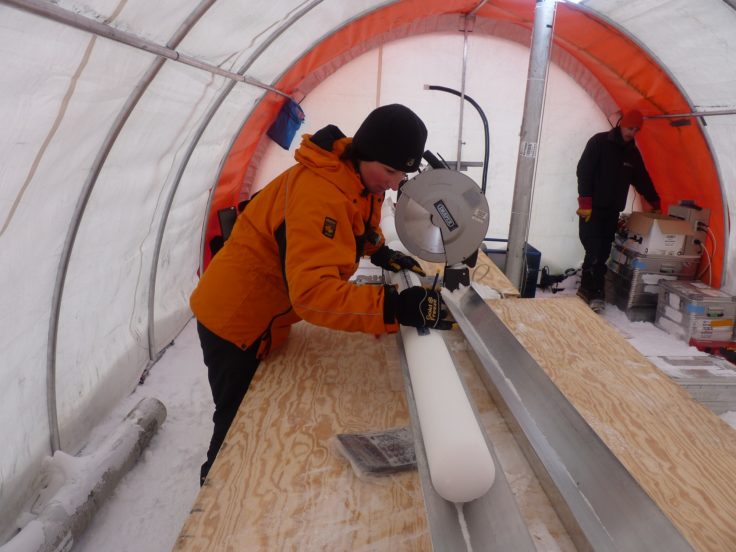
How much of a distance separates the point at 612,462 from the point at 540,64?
10.6 feet

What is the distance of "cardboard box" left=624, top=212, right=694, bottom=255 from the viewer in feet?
19.1

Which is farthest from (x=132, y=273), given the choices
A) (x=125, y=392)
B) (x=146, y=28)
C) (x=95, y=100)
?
(x=146, y=28)

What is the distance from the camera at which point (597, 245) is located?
630cm

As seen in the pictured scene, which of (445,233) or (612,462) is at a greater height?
(445,233)

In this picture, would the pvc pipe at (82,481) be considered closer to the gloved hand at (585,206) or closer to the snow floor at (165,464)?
the snow floor at (165,464)

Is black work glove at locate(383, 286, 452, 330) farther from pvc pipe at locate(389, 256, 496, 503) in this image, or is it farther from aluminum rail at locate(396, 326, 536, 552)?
aluminum rail at locate(396, 326, 536, 552)

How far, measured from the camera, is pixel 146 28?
7.21ft

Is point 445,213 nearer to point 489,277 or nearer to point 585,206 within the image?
point 489,277

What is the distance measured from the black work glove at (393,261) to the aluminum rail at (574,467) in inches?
29.4

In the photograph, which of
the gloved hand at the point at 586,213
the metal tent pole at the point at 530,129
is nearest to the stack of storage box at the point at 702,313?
the gloved hand at the point at 586,213

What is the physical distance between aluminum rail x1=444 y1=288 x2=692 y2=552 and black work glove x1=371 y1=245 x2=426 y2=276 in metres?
0.75

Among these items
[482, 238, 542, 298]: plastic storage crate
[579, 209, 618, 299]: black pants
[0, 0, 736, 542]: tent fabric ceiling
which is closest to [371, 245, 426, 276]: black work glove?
[0, 0, 736, 542]: tent fabric ceiling

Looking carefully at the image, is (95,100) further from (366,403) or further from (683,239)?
(683,239)

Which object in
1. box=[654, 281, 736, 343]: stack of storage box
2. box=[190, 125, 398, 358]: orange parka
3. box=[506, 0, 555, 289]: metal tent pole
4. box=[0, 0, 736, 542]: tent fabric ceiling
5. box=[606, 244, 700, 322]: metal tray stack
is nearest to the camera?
box=[190, 125, 398, 358]: orange parka
